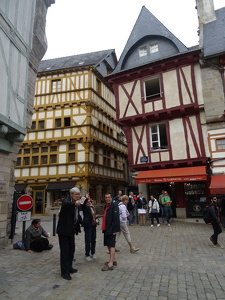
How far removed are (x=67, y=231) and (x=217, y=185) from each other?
829 centimetres

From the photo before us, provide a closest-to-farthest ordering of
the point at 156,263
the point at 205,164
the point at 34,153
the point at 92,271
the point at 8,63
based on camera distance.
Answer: the point at 92,271 → the point at 156,263 → the point at 8,63 → the point at 205,164 → the point at 34,153

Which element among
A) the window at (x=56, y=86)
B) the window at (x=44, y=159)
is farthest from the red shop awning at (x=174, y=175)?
the window at (x=56, y=86)

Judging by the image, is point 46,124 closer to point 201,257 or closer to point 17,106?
point 17,106

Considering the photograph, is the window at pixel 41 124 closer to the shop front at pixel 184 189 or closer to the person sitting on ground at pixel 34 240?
the shop front at pixel 184 189

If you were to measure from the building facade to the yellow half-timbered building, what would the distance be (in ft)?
37.3

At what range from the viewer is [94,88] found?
856 inches

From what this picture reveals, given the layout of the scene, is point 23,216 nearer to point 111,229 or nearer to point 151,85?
point 111,229

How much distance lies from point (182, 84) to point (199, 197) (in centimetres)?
653

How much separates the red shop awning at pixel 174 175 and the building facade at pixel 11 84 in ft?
23.0

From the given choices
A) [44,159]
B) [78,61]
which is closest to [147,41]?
[78,61]

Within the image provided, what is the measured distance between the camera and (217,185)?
33.5 ft

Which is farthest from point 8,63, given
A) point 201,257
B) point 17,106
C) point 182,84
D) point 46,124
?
point 46,124

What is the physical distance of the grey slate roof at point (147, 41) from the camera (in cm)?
1403

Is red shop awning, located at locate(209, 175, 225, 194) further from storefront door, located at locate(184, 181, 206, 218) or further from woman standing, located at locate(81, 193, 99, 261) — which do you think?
woman standing, located at locate(81, 193, 99, 261)
